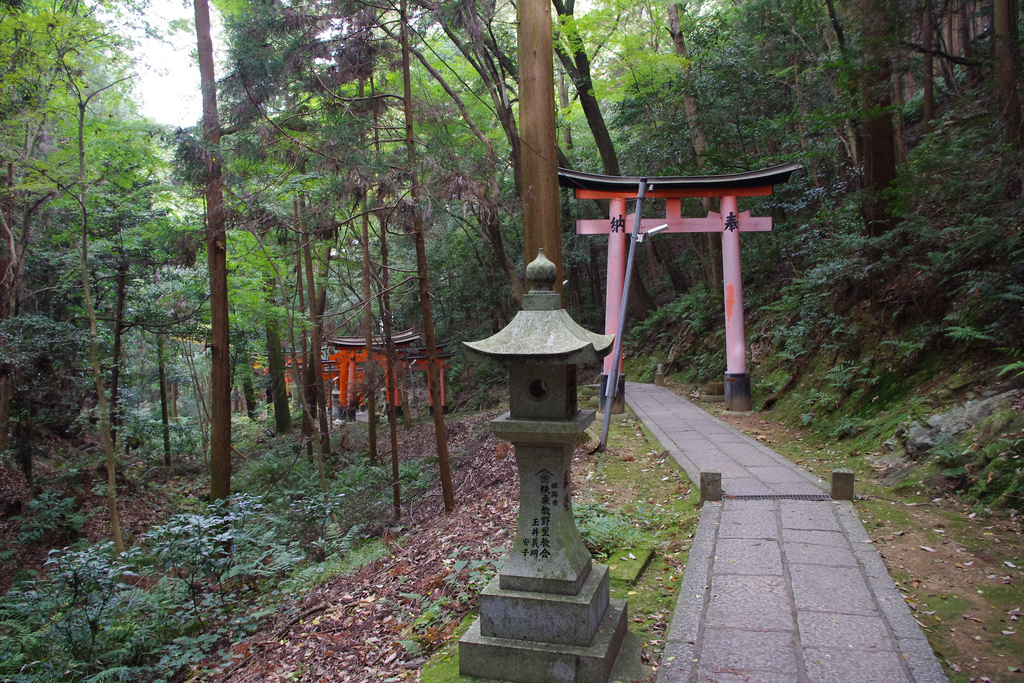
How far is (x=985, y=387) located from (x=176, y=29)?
13630mm

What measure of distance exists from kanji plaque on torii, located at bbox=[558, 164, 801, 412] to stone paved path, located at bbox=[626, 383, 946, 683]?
469cm

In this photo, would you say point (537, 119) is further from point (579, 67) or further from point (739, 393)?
point (579, 67)

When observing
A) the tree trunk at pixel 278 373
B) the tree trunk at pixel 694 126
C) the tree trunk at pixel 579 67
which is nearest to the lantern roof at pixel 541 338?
the tree trunk at pixel 579 67

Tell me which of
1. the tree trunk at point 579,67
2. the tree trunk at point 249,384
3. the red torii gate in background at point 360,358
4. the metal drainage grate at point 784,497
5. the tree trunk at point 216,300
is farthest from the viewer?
the tree trunk at point 249,384

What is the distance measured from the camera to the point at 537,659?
11.6 ft

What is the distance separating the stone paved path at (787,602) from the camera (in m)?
3.47

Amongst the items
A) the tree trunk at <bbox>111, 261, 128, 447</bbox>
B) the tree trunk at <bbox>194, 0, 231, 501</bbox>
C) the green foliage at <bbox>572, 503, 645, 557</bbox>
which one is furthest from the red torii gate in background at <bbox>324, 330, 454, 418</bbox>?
the green foliage at <bbox>572, 503, 645, 557</bbox>

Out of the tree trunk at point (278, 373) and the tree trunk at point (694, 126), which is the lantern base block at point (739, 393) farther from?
the tree trunk at point (278, 373)

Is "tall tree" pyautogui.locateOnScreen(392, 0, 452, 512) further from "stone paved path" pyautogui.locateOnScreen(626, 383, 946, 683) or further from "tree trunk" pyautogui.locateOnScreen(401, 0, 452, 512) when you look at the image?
"stone paved path" pyautogui.locateOnScreen(626, 383, 946, 683)

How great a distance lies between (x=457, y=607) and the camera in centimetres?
478

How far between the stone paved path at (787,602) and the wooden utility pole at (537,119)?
10.5ft

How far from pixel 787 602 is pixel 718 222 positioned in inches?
340

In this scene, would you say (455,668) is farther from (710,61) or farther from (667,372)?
(710,61)

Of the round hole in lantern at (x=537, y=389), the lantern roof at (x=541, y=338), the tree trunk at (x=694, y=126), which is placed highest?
the tree trunk at (x=694, y=126)
